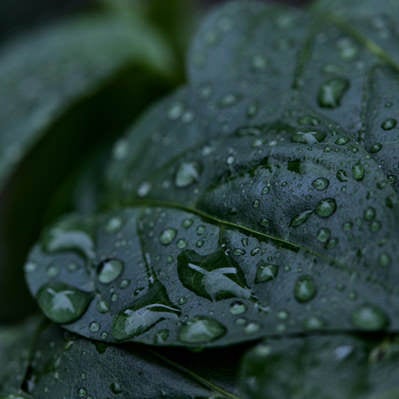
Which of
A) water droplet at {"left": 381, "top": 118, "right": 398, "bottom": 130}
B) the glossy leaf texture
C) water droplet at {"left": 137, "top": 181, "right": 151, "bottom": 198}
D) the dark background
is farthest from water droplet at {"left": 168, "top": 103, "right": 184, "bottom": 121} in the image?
the dark background

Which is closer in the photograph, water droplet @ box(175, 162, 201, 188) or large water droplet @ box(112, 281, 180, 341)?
large water droplet @ box(112, 281, 180, 341)

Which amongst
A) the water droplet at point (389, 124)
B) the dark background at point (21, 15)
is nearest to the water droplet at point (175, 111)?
the water droplet at point (389, 124)

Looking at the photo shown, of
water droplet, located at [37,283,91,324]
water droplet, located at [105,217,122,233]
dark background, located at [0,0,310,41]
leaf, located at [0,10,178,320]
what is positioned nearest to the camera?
water droplet, located at [37,283,91,324]

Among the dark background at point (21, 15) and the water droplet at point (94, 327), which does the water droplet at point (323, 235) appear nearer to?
the water droplet at point (94, 327)

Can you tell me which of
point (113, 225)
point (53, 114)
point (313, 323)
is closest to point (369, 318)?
point (313, 323)

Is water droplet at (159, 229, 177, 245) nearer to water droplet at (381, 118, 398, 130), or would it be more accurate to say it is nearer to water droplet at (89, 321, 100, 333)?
water droplet at (89, 321, 100, 333)

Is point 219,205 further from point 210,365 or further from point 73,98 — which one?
point 73,98

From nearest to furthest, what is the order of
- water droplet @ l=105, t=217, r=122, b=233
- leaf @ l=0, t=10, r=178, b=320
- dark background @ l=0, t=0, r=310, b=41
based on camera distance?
water droplet @ l=105, t=217, r=122, b=233 < leaf @ l=0, t=10, r=178, b=320 < dark background @ l=0, t=0, r=310, b=41
